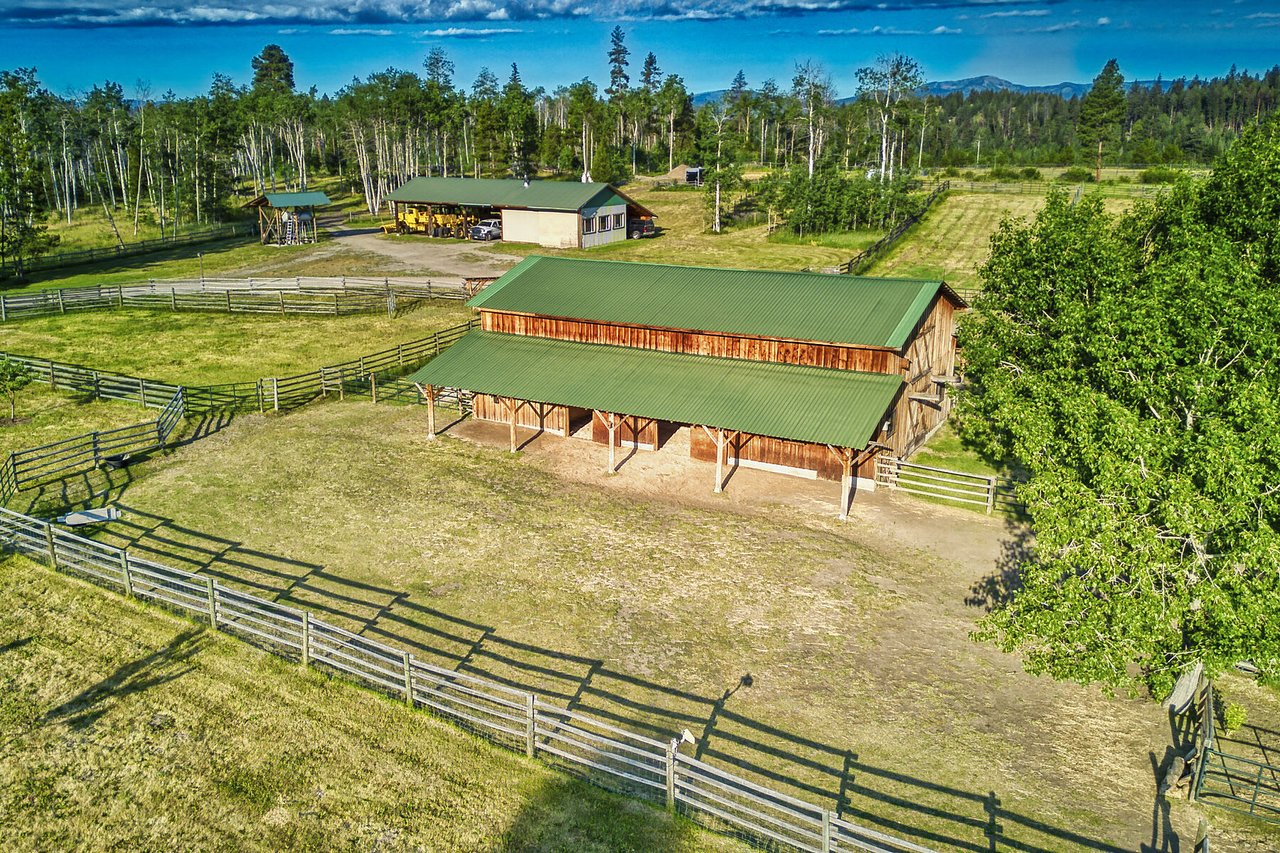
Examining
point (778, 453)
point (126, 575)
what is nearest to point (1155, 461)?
point (778, 453)

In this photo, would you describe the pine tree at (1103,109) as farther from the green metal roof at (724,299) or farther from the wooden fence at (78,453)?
the wooden fence at (78,453)

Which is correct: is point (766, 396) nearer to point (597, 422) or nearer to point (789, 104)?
point (597, 422)

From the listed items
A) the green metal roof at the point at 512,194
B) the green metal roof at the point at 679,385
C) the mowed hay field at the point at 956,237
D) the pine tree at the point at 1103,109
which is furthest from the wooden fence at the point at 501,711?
the pine tree at the point at 1103,109

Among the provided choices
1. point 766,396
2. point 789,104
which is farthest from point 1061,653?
point 789,104

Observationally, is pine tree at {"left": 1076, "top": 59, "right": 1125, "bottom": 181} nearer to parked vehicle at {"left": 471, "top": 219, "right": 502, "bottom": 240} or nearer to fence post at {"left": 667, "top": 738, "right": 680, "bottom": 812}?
parked vehicle at {"left": 471, "top": 219, "right": 502, "bottom": 240}

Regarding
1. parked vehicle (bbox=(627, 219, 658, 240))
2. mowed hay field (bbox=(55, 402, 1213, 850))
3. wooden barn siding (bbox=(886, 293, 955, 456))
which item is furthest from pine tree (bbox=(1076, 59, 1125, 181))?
mowed hay field (bbox=(55, 402, 1213, 850))
